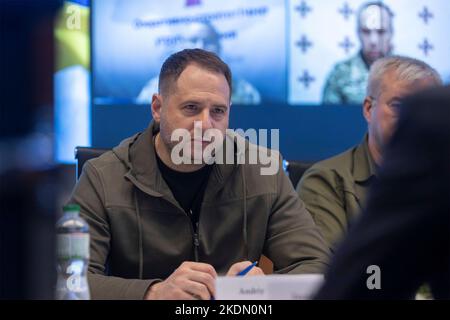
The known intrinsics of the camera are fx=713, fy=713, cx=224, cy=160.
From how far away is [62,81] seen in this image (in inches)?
184

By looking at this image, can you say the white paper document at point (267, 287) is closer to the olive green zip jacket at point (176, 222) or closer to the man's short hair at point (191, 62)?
the olive green zip jacket at point (176, 222)

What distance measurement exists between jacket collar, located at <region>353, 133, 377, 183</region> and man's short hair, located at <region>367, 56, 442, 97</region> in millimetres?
228

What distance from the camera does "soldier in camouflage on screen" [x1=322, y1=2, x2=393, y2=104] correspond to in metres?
4.17

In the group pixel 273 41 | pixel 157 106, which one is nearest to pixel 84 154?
pixel 157 106

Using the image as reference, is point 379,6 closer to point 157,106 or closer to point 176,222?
point 157,106

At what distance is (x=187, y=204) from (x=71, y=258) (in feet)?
2.77

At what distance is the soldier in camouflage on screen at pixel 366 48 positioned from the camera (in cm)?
417

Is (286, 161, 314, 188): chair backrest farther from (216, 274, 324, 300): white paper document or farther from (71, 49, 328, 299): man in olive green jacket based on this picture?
(216, 274, 324, 300): white paper document

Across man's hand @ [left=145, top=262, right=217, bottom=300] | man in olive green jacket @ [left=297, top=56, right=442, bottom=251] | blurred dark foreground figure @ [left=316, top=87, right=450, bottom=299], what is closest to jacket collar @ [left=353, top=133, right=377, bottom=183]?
man in olive green jacket @ [left=297, top=56, right=442, bottom=251]

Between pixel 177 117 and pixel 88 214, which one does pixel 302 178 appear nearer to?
pixel 177 117

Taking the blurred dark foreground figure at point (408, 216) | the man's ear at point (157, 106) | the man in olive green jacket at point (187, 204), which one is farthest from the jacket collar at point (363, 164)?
the blurred dark foreground figure at point (408, 216)
